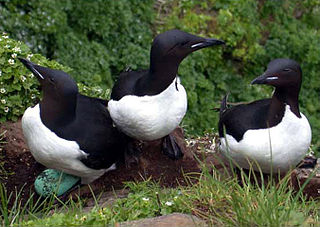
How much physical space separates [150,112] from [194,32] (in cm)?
358

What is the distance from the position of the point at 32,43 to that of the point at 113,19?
1.12 metres

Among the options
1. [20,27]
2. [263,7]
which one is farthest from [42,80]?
[263,7]

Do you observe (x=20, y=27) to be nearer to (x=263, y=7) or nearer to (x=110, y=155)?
(x=110, y=155)

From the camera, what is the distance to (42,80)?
4676 mm

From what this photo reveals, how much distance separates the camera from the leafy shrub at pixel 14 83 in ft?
17.9

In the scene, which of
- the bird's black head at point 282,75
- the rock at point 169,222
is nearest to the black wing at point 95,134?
the rock at point 169,222

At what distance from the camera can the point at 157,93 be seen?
4.78 meters

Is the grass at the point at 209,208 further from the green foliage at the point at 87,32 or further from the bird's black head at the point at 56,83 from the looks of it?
the green foliage at the point at 87,32

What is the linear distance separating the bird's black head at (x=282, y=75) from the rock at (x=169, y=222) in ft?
4.40

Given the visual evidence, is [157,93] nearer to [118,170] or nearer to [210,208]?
[118,170]

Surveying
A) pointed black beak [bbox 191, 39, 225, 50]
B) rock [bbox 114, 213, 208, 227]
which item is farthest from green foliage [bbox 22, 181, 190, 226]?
pointed black beak [bbox 191, 39, 225, 50]

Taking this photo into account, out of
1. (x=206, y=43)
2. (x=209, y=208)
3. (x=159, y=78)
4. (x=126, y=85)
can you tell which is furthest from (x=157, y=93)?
(x=209, y=208)

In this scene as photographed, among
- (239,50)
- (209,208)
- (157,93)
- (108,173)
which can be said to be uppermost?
(157,93)

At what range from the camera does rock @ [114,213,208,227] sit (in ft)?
12.2
